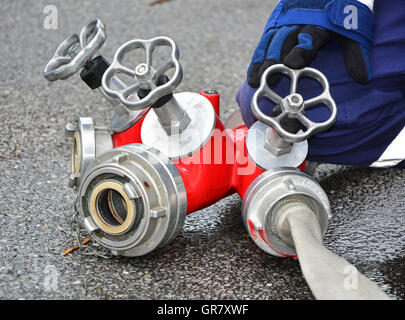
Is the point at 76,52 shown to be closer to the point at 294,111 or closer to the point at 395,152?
the point at 294,111

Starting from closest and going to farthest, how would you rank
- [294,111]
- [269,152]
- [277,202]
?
[294,111], [277,202], [269,152]

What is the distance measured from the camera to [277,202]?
55.9 inches

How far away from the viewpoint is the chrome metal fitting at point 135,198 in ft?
4.59

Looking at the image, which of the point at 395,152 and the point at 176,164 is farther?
the point at 395,152

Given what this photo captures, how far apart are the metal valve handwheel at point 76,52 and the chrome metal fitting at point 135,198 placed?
0.78 ft

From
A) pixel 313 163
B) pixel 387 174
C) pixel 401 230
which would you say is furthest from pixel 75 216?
pixel 387 174

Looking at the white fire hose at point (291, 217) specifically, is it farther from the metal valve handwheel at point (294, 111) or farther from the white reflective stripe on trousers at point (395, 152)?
the white reflective stripe on trousers at point (395, 152)

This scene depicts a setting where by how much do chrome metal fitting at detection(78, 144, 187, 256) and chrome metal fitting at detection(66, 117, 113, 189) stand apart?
8 centimetres

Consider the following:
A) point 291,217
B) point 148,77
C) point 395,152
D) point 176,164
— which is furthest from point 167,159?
point 395,152

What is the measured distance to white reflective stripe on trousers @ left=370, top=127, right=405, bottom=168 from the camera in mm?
1679

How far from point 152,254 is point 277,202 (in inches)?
15.3

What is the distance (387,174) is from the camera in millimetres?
2119

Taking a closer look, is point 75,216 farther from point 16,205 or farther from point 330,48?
point 330,48

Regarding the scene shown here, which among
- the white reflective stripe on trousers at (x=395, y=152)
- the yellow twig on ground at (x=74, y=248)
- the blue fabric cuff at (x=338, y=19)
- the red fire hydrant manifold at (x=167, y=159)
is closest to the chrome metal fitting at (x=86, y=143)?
the red fire hydrant manifold at (x=167, y=159)
